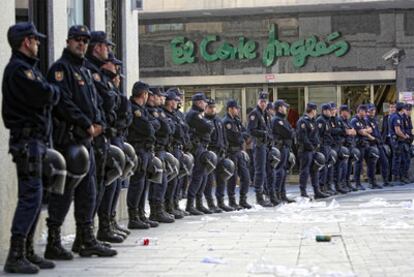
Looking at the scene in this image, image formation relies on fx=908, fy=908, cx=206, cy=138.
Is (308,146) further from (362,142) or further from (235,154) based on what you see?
(362,142)

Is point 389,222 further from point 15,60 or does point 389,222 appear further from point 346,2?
point 346,2

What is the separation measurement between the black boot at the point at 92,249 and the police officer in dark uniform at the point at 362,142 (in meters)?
13.1

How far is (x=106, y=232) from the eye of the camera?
981 centimetres

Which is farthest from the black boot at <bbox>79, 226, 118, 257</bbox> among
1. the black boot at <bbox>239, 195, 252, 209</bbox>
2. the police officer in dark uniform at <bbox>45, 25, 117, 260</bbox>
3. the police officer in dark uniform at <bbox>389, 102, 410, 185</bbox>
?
the police officer in dark uniform at <bbox>389, 102, 410, 185</bbox>

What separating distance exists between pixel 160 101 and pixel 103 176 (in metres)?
3.68

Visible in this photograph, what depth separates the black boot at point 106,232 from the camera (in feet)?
32.1

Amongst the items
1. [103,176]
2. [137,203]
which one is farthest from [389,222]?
[103,176]

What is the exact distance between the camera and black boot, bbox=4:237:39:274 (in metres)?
7.35

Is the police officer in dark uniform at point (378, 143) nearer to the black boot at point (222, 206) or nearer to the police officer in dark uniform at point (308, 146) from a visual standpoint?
the police officer in dark uniform at point (308, 146)

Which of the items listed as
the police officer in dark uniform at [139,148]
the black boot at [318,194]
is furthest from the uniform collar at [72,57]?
the black boot at [318,194]

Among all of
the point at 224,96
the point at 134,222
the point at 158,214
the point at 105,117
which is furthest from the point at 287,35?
the point at 105,117

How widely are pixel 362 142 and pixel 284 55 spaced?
24.2ft

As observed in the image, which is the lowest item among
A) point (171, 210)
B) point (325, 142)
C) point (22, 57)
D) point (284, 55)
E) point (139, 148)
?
point (171, 210)

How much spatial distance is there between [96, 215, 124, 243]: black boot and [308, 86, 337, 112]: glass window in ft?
60.0
